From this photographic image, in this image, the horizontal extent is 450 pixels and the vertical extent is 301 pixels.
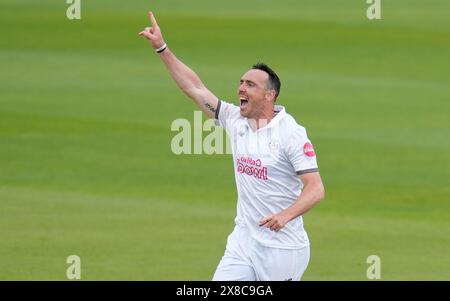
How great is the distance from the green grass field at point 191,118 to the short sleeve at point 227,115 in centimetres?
311

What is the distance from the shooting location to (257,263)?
34.7 feet

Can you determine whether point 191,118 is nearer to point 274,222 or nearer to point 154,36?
point 154,36

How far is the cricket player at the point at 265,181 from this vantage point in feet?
34.2

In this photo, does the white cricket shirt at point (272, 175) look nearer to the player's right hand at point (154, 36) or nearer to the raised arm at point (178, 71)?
the raised arm at point (178, 71)

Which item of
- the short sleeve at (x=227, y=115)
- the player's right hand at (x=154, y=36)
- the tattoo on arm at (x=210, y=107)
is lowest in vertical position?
the short sleeve at (x=227, y=115)

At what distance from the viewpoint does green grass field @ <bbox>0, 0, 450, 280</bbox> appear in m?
15.1

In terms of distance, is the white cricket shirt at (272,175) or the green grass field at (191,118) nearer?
the white cricket shirt at (272,175)

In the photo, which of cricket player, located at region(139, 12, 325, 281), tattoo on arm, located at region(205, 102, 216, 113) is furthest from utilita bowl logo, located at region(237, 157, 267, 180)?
tattoo on arm, located at region(205, 102, 216, 113)

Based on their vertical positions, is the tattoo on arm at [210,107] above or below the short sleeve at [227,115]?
above

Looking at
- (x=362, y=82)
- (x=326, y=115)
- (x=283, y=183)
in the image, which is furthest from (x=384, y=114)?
(x=283, y=183)

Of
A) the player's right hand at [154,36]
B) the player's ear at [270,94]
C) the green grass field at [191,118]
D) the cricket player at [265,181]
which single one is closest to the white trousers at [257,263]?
the cricket player at [265,181]

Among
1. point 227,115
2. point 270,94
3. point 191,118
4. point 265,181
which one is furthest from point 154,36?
point 191,118

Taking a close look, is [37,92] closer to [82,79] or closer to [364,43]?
[82,79]

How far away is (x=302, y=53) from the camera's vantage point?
28.4 metres
